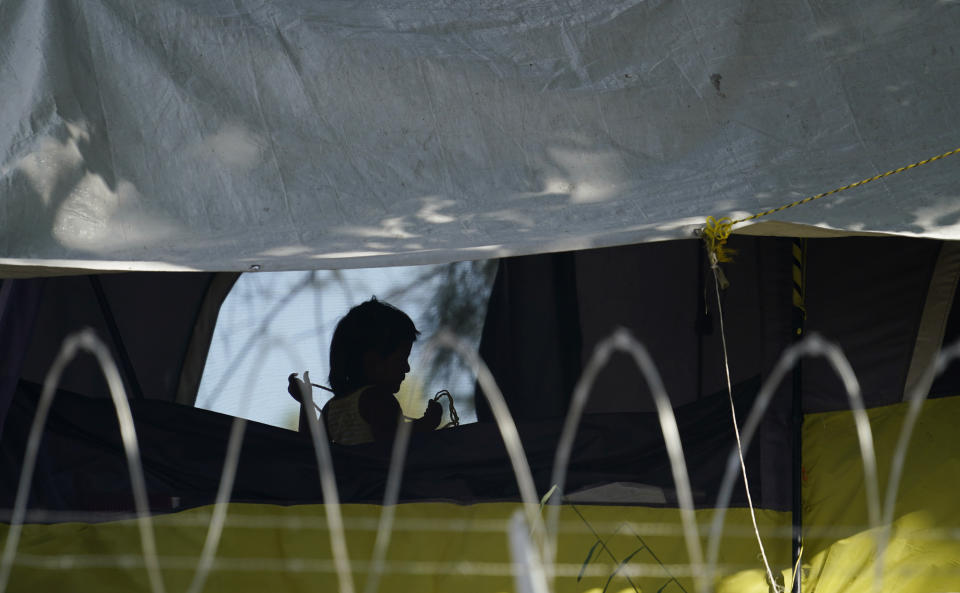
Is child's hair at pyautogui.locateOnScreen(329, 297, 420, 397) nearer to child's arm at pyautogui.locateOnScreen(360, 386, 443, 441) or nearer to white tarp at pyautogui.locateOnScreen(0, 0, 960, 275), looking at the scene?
child's arm at pyautogui.locateOnScreen(360, 386, 443, 441)

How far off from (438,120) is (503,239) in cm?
50

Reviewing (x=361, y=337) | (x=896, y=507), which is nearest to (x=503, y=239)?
(x=361, y=337)

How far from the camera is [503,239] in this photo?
2.19 metres

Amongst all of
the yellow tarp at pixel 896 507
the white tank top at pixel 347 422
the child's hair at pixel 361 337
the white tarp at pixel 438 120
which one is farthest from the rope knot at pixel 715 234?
the white tank top at pixel 347 422

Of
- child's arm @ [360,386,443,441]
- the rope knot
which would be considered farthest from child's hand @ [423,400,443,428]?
the rope knot

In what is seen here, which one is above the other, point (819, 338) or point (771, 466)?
point (819, 338)

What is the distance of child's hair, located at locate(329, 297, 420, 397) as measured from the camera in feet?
8.93

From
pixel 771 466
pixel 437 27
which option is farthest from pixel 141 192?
pixel 771 466

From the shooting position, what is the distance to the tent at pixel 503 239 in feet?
7.66

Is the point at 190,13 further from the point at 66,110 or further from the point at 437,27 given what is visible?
the point at 437,27

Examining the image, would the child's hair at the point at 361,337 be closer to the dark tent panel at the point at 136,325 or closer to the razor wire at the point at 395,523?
Result: the razor wire at the point at 395,523

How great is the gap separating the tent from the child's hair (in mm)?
227

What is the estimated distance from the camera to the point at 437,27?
2.68 meters

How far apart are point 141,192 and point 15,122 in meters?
0.37
